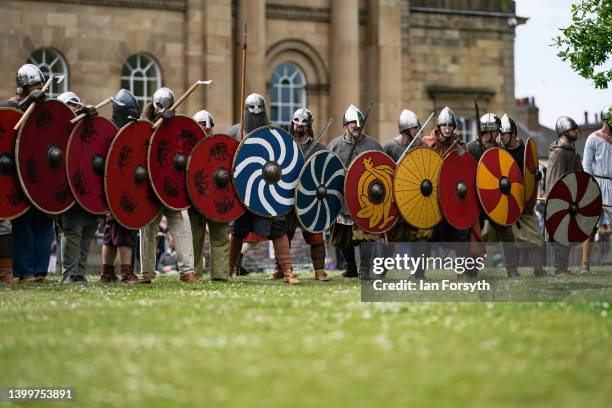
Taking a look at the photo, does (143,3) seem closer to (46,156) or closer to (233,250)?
(233,250)

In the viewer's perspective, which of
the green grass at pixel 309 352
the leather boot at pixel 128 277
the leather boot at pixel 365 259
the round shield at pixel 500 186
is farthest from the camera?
the leather boot at pixel 365 259

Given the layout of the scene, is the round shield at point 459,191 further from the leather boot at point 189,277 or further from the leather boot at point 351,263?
the leather boot at point 189,277

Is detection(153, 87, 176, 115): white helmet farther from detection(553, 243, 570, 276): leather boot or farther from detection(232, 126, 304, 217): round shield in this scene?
detection(553, 243, 570, 276): leather boot

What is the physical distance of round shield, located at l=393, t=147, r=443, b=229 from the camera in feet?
46.1

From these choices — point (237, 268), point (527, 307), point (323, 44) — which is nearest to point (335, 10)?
point (323, 44)

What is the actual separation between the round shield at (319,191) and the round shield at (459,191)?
1.15m

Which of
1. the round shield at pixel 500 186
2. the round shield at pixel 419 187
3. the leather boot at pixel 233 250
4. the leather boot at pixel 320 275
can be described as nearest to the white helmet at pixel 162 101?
the leather boot at pixel 233 250

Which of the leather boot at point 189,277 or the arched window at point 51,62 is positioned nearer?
the leather boot at point 189,277

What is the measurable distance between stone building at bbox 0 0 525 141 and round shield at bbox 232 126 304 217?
17.0 m

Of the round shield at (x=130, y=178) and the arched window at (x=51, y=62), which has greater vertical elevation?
the arched window at (x=51, y=62)

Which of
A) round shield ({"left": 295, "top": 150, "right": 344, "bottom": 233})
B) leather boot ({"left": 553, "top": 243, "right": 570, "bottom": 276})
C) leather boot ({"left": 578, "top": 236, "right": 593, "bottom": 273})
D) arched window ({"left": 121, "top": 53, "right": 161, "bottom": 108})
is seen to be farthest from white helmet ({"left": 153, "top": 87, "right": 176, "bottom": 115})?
arched window ({"left": 121, "top": 53, "right": 161, "bottom": 108})

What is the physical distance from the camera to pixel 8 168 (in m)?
12.4

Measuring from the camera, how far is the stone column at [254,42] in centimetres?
3173

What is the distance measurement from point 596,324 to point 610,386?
2399mm
